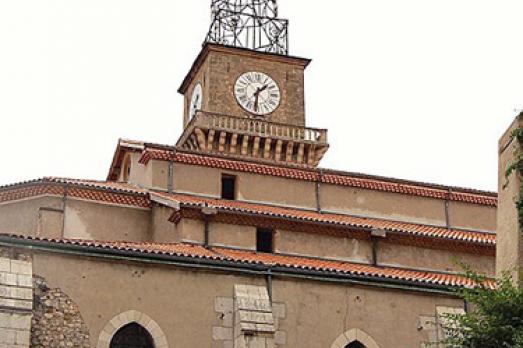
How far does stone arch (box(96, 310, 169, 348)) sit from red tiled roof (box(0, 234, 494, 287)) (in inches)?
57.5

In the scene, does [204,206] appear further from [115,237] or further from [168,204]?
[115,237]

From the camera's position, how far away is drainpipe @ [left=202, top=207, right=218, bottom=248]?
32.0 metres

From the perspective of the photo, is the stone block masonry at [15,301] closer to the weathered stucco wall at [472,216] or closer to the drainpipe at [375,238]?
the drainpipe at [375,238]

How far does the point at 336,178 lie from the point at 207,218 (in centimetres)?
616

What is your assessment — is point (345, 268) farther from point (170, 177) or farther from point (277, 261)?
point (170, 177)

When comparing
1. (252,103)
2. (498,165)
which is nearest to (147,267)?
(498,165)

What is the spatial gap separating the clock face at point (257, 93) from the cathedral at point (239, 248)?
0.87 metres

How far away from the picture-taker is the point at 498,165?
26453mm

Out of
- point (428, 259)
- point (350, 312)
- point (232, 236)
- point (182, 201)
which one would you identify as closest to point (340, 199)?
point (428, 259)

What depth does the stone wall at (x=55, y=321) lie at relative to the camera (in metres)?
25.0

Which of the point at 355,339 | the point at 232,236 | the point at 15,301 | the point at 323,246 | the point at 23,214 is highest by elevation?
the point at 23,214

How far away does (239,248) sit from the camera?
106ft

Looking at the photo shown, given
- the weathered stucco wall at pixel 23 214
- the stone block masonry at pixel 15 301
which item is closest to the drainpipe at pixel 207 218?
the weathered stucco wall at pixel 23 214

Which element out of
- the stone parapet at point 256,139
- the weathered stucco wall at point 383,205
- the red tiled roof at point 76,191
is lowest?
the red tiled roof at point 76,191
